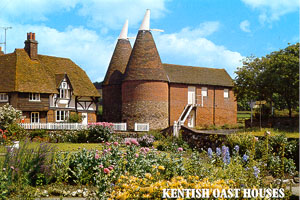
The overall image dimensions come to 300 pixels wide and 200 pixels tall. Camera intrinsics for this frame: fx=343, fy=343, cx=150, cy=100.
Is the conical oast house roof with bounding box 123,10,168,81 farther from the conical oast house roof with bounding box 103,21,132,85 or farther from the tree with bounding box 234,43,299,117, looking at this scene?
the tree with bounding box 234,43,299,117

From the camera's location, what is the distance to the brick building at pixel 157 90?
3080cm

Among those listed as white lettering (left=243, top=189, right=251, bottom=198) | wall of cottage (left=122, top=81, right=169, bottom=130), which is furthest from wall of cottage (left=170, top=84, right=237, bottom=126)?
white lettering (left=243, top=189, right=251, bottom=198)

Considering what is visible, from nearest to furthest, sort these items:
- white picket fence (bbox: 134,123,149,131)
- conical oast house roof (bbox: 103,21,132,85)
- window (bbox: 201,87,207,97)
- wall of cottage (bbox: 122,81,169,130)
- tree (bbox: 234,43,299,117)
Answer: tree (bbox: 234,43,299,117), white picket fence (bbox: 134,123,149,131), wall of cottage (bbox: 122,81,169,130), conical oast house roof (bbox: 103,21,132,85), window (bbox: 201,87,207,97)

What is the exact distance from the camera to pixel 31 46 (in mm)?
31141

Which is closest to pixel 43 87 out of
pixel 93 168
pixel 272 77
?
pixel 272 77

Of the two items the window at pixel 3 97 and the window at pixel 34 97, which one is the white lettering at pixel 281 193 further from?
the window at pixel 3 97

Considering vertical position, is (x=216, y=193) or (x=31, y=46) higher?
(x=31, y=46)

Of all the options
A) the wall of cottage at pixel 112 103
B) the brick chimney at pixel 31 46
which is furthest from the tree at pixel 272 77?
the brick chimney at pixel 31 46

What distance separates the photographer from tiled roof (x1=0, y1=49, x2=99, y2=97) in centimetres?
2839

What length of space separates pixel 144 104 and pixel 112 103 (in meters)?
5.53

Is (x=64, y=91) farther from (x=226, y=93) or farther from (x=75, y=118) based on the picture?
(x=226, y=93)

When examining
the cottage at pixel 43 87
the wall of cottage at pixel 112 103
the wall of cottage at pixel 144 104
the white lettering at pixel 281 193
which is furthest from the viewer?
the wall of cottage at pixel 112 103

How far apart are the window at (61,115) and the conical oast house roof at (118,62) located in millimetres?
5744

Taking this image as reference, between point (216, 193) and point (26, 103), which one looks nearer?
point (216, 193)
